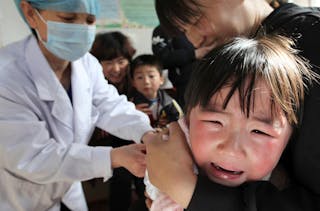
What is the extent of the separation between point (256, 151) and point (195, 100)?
0.17m

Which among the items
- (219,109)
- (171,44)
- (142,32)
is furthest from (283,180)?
(142,32)

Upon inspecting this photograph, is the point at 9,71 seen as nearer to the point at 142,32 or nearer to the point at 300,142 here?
the point at 300,142

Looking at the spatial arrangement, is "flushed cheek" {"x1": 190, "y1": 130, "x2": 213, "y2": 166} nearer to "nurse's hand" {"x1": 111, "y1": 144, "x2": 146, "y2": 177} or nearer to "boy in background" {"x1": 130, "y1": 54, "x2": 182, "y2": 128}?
"nurse's hand" {"x1": 111, "y1": 144, "x2": 146, "y2": 177}

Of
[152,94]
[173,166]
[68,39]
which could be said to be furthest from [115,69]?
[173,166]

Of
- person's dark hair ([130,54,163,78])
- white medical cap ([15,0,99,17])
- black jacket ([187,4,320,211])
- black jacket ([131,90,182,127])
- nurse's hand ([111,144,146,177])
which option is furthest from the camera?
person's dark hair ([130,54,163,78])

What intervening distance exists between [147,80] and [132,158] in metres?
1.55

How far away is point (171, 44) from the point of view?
263 cm

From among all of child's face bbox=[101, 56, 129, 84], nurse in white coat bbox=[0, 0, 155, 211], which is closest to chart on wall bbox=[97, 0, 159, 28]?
child's face bbox=[101, 56, 129, 84]

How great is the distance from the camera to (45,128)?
1.16m

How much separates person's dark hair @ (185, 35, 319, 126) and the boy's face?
143 mm

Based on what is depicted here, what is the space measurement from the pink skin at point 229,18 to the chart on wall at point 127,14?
2.24 meters

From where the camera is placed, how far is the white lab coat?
1.10m

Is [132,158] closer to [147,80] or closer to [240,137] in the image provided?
[240,137]

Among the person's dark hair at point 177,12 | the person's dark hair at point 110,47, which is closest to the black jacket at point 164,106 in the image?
the person's dark hair at point 110,47
